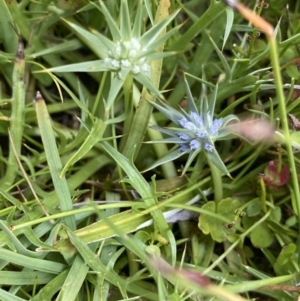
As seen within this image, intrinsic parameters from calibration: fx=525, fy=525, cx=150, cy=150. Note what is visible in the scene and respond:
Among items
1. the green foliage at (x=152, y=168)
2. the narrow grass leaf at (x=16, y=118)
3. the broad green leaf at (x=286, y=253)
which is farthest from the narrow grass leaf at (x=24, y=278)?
the broad green leaf at (x=286, y=253)

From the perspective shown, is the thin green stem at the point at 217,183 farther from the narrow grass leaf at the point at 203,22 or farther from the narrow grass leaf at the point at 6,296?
the narrow grass leaf at the point at 6,296

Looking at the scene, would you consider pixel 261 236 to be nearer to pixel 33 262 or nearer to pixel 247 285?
pixel 247 285

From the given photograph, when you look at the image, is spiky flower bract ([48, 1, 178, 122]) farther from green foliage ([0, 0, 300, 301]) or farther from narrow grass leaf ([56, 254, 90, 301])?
narrow grass leaf ([56, 254, 90, 301])

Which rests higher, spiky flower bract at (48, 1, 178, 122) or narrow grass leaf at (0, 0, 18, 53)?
narrow grass leaf at (0, 0, 18, 53)

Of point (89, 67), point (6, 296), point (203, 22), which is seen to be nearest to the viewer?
point (89, 67)

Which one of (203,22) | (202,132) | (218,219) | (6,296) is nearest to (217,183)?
(218,219)

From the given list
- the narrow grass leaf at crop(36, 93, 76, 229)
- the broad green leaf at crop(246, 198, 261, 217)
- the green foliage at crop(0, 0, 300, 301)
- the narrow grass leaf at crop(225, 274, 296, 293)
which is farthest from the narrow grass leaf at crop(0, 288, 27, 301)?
the broad green leaf at crop(246, 198, 261, 217)

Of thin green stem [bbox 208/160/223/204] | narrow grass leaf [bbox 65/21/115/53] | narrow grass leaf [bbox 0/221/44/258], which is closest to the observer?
narrow grass leaf [bbox 65/21/115/53]

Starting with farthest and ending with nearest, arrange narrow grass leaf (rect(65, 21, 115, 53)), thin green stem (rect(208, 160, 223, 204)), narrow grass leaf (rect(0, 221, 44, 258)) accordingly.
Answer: thin green stem (rect(208, 160, 223, 204))
narrow grass leaf (rect(0, 221, 44, 258))
narrow grass leaf (rect(65, 21, 115, 53))

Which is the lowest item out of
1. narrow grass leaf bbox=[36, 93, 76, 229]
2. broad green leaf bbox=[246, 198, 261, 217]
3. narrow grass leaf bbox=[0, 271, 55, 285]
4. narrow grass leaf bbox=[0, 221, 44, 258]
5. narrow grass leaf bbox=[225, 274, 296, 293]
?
narrow grass leaf bbox=[0, 271, 55, 285]
